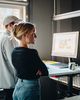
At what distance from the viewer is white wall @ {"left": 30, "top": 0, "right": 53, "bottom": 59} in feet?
13.3

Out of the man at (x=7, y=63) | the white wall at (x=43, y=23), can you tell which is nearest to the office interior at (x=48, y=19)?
the white wall at (x=43, y=23)

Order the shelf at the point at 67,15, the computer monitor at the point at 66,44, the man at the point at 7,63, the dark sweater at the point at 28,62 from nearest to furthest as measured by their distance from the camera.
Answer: the dark sweater at the point at 28,62, the man at the point at 7,63, the computer monitor at the point at 66,44, the shelf at the point at 67,15

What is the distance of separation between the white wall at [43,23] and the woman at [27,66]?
7.28 feet

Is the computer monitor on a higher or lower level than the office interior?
lower

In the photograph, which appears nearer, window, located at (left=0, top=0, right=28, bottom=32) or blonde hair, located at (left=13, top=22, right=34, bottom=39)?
blonde hair, located at (left=13, top=22, right=34, bottom=39)

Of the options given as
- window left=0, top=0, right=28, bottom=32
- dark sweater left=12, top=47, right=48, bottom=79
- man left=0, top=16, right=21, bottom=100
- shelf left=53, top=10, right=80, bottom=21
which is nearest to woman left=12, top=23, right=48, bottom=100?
dark sweater left=12, top=47, right=48, bottom=79

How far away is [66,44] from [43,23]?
989mm

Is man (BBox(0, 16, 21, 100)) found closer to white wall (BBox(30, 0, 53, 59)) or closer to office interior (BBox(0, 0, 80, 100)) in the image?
office interior (BBox(0, 0, 80, 100))

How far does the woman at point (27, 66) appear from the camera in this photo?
5.76 feet

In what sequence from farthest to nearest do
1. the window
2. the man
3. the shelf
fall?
1. the window
2. the shelf
3. the man

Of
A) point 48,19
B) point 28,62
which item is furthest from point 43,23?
point 28,62

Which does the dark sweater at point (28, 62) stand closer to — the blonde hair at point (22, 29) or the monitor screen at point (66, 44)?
the blonde hair at point (22, 29)

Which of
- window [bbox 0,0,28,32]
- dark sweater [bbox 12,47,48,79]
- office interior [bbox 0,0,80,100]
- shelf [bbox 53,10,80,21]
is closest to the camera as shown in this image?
dark sweater [bbox 12,47,48,79]

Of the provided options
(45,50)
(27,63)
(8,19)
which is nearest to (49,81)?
(27,63)
